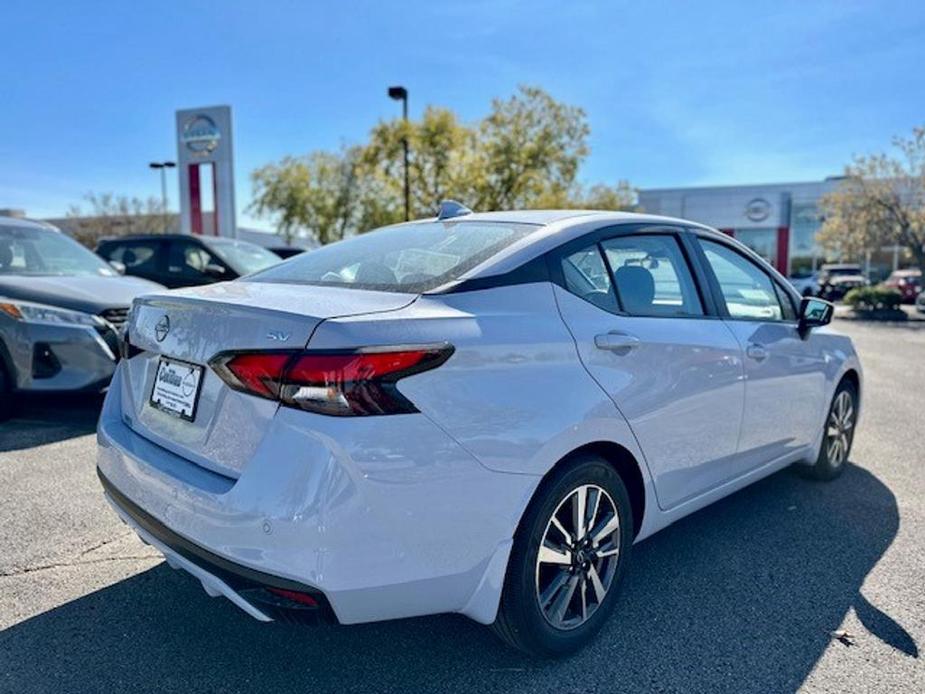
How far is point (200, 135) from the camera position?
74.9 ft

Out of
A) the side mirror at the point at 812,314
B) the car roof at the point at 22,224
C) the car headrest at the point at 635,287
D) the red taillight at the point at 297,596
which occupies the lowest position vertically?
the red taillight at the point at 297,596

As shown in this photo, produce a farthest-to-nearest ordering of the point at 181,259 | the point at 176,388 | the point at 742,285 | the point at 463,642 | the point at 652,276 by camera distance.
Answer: the point at 181,259
the point at 742,285
the point at 652,276
the point at 463,642
the point at 176,388

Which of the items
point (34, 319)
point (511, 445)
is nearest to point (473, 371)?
point (511, 445)

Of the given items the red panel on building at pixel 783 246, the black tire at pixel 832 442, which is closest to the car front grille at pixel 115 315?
the black tire at pixel 832 442

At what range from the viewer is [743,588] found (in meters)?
3.08

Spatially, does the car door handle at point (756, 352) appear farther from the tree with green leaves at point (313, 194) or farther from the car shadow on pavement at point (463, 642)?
the tree with green leaves at point (313, 194)

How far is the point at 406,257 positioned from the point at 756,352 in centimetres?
185

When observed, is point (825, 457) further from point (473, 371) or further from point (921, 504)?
point (473, 371)

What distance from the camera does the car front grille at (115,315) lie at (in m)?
5.45

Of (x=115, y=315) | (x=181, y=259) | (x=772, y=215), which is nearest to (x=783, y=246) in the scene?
(x=772, y=215)

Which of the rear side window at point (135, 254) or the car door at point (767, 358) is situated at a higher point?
the rear side window at point (135, 254)

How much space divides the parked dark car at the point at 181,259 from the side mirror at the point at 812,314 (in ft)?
21.5

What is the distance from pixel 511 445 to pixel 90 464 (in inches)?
141

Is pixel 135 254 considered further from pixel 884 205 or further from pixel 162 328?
pixel 884 205
